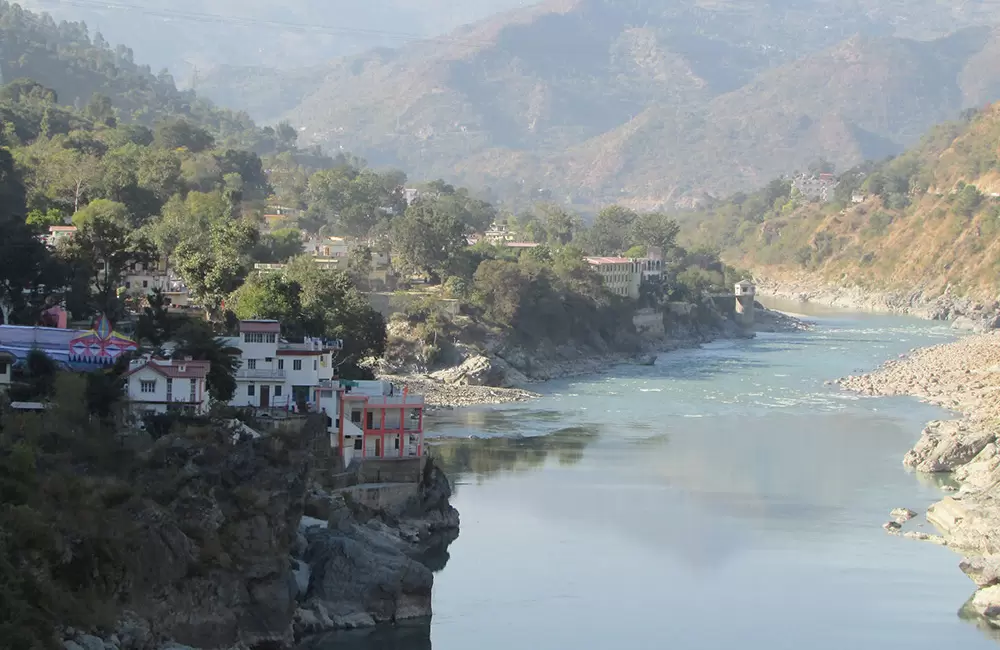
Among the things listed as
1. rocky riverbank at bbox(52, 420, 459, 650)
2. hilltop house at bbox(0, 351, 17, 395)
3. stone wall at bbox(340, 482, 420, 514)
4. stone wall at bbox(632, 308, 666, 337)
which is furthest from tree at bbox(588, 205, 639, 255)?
hilltop house at bbox(0, 351, 17, 395)

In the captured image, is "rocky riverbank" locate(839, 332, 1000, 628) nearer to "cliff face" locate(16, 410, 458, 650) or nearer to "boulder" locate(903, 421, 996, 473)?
"boulder" locate(903, 421, 996, 473)

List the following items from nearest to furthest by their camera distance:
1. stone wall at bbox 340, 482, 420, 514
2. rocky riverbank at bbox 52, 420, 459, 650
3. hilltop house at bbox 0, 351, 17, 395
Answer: rocky riverbank at bbox 52, 420, 459, 650 < hilltop house at bbox 0, 351, 17, 395 < stone wall at bbox 340, 482, 420, 514

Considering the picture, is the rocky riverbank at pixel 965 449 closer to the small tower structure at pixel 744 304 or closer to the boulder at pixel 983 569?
the boulder at pixel 983 569

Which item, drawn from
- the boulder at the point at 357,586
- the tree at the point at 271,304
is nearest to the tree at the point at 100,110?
the tree at the point at 271,304

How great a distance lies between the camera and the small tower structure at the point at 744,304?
73938mm

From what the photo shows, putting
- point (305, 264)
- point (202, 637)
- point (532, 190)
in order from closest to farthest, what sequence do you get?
1. point (202, 637)
2. point (305, 264)
3. point (532, 190)

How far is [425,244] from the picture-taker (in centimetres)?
5809

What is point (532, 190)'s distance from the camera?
180250mm

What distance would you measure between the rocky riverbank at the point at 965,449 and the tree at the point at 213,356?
9.99 meters

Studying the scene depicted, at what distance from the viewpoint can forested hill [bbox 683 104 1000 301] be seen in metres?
93.4

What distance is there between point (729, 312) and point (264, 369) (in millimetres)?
48561

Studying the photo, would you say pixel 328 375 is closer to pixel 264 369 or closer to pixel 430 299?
pixel 264 369

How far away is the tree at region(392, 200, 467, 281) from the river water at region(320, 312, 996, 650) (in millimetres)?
12980

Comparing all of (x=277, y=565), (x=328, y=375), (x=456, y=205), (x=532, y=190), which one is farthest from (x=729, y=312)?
(x=532, y=190)
